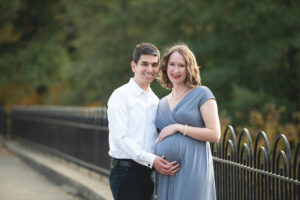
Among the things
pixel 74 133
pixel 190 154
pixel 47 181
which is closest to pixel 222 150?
pixel 190 154

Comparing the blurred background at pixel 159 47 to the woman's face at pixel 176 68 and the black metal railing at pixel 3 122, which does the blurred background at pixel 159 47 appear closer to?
the black metal railing at pixel 3 122

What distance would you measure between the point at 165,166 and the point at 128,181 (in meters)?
0.48

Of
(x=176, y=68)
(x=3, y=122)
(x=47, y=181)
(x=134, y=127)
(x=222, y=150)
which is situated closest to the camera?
(x=176, y=68)

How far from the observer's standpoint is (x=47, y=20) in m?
31.3

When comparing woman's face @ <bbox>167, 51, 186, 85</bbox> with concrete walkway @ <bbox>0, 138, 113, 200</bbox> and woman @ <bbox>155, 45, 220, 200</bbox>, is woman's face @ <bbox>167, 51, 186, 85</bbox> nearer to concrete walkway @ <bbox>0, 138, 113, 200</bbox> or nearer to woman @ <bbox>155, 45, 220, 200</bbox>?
woman @ <bbox>155, 45, 220, 200</bbox>

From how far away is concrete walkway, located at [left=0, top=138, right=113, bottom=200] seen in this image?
25.9ft

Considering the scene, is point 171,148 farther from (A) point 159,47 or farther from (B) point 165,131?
(A) point 159,47

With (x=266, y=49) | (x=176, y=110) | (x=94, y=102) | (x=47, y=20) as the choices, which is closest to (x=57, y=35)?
(x=47, y=20)

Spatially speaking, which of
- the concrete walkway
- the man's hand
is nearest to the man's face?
the man's hand

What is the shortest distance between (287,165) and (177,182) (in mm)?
835

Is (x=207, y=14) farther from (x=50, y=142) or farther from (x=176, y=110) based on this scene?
(x=176, y=110)

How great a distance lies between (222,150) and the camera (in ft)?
16.7

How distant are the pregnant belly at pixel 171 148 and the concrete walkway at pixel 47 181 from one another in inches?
107

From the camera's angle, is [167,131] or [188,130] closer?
[188,130]
